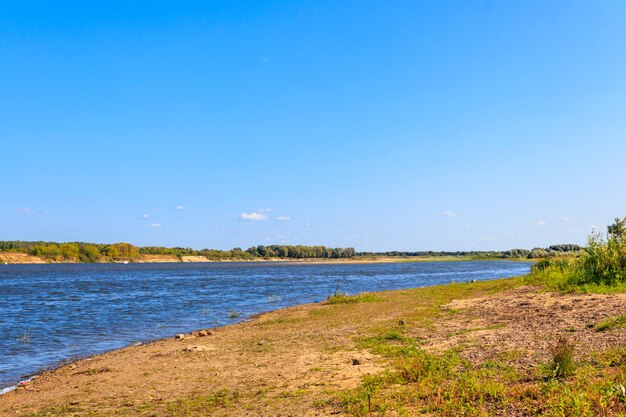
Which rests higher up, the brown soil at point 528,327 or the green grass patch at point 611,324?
the green grass patch at point 611,324

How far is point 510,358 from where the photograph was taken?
10.7 meters

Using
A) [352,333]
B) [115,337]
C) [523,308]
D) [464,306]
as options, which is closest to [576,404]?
[352,333]

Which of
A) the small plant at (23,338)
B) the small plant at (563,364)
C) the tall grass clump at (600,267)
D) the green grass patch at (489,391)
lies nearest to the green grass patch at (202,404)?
the green grass patch at (489,391)

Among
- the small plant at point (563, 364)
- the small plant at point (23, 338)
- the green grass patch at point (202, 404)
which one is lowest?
the small plant at point (23, 338)

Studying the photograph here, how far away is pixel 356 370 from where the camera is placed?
11141mm

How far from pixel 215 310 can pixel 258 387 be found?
22.1 metres

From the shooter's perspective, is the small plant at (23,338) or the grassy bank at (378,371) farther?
the small plant at (23,338)

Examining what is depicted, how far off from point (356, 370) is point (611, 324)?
7218 mm

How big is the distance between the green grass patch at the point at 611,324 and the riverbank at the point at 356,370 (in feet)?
0.62

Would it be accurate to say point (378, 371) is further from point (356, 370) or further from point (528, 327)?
point (528, 327)

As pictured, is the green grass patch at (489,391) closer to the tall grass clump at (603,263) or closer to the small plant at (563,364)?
the small plant at (563,364)

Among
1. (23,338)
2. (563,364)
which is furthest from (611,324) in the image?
(23,338)

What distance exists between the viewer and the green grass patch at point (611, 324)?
41.6ft

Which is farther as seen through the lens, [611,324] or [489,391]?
[611,324]
